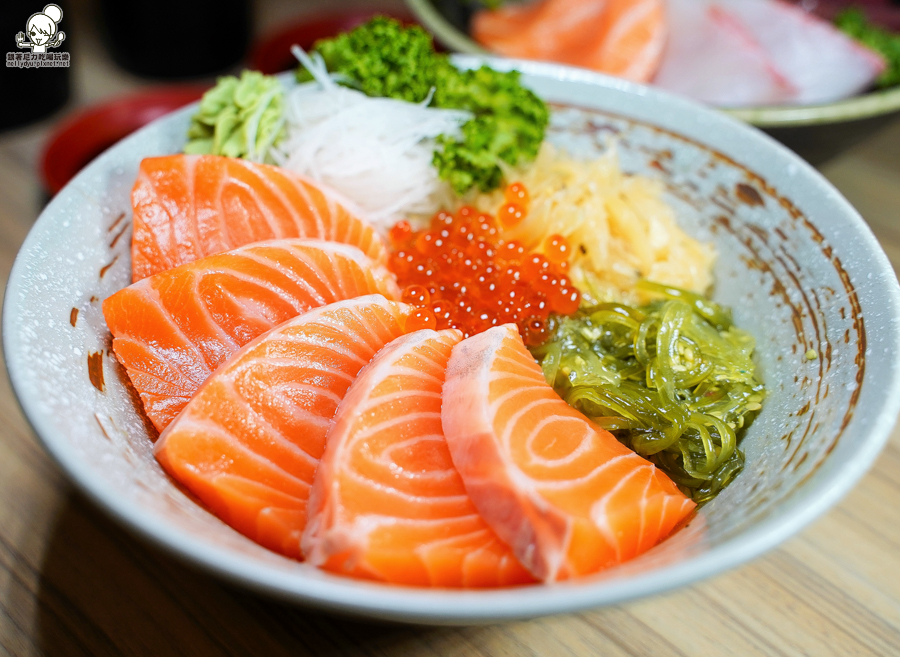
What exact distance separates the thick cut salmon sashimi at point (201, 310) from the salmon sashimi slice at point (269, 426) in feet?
0.50

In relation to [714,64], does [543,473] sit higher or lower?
lower

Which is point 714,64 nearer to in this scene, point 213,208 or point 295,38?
point 295,38

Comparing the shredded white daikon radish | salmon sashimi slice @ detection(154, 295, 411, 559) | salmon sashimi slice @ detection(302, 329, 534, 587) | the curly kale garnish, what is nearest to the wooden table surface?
salmon sashimi slice @ detection(154, 295, 411, 559)

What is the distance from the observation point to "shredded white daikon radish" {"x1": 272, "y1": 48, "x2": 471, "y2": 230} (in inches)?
74.7

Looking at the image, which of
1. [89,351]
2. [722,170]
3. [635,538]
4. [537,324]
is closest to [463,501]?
[635,538]

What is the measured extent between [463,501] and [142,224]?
0.99 m

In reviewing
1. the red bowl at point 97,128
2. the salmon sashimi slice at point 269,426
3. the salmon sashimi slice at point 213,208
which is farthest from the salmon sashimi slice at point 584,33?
the salmon sashimi slice at point 269,426

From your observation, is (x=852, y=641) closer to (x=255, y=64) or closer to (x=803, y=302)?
(x=803, y=302)

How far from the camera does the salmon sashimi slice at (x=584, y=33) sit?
2.75 m

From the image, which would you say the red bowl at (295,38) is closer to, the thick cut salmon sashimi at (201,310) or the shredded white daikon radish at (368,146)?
the shredded white daikon radish at (368,146)

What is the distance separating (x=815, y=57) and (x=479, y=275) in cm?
213

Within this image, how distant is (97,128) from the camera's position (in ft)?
8.52

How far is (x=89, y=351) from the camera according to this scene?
132 centimetres

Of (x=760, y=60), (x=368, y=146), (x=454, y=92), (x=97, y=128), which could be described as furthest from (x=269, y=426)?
(x=760, y=60)
